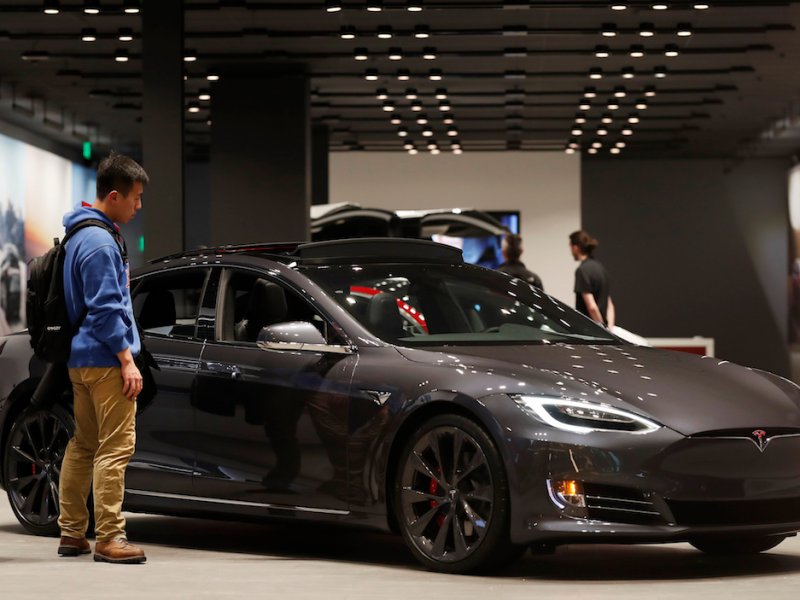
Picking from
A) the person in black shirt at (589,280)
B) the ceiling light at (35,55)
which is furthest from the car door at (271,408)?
the ceiling light at (35,55)

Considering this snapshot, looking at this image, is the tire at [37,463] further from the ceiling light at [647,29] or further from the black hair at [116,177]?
the ceiling light at [647,29]

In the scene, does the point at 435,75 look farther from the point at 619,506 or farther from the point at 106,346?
the point at 619,506

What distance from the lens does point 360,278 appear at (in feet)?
22.9

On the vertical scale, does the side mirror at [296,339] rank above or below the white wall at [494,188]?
below

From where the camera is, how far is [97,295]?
6.20 meters

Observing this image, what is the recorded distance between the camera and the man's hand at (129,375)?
6270 mm

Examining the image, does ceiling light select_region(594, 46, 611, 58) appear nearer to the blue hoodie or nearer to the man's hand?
the blue hoodie

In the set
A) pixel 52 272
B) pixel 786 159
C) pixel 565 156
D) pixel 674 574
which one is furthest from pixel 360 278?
pixel 786 159

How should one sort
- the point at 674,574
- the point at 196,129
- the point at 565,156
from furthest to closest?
the point at 565,156, the point at 196,129, the point at 674,574

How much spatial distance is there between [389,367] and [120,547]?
1359 millimetres

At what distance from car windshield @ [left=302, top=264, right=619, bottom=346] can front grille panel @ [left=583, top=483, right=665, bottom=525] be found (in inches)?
44.6

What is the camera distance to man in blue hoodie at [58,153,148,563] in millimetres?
6246

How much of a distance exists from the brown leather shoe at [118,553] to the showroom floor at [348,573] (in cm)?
5

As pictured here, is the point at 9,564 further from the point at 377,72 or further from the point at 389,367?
the point at 377,72
